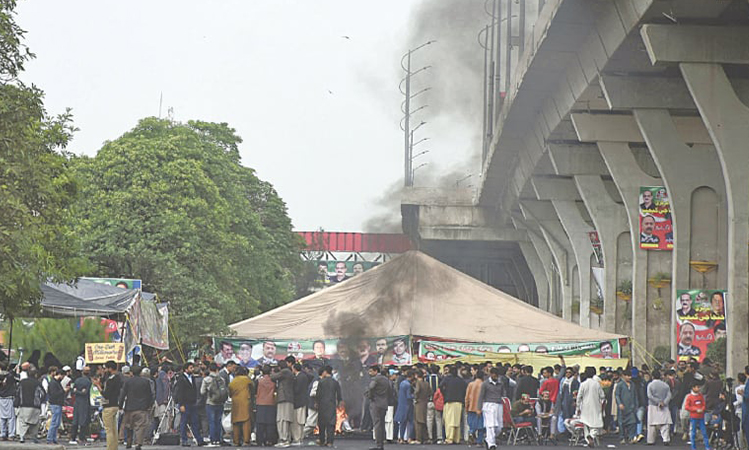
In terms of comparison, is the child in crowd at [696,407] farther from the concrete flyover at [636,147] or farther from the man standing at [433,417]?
the man standing at [433,417]

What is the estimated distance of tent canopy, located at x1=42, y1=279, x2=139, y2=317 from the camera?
24984mm

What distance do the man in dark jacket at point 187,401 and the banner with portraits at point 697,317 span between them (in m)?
13.2

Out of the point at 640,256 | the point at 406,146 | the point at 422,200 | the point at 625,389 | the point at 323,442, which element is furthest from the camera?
the point at 406,146

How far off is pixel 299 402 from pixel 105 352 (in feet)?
13.2

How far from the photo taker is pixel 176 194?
139 ft

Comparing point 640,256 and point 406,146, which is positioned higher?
point 406,146

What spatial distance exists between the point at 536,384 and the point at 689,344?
7537 mm

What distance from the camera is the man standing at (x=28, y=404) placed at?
23969mm

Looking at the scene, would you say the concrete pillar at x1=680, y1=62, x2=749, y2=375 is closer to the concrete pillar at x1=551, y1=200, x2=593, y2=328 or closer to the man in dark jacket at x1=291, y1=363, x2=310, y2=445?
the man in dark jacket at x1=291, y1=363, x2=310, y2=445

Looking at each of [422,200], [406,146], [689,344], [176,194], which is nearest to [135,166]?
[176,194]

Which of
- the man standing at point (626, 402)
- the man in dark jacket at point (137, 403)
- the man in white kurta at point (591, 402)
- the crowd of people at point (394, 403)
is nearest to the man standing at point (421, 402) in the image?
the crowd of people at point (394, 403)

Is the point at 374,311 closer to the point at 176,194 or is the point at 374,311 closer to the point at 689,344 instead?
the point at 689,344

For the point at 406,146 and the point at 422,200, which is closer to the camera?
the point at 422,200

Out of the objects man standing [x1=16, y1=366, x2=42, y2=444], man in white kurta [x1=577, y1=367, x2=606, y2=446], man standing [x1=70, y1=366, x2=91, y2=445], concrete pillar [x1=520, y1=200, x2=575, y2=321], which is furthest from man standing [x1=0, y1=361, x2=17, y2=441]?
concrete pillar [x1=520, y1=200, x2=575, y2=321]
